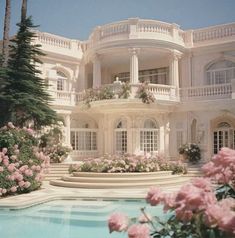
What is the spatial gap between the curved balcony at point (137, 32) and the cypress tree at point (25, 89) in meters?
5.98

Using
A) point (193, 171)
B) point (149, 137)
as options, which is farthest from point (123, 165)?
point (149, 137)

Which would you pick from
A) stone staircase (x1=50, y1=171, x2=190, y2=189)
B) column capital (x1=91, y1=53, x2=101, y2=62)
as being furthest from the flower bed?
column capital (x1=91, y1=53, x2=101, y2=62)

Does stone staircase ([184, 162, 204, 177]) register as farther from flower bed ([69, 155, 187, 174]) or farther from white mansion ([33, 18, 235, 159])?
white mansion ([33, 18, 235, 159])

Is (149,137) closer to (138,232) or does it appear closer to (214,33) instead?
(214,33)

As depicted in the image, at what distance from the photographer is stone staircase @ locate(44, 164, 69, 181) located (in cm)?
1919

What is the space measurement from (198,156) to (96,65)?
876 cm

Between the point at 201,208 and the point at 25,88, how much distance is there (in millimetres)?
16740

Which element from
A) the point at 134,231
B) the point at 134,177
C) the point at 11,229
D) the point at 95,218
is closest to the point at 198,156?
the point at 134,177

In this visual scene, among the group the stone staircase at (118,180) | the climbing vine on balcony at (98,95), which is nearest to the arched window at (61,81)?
the climbing vine on balcony at (98,95)

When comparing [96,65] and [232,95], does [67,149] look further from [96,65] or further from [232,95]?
[232,95]

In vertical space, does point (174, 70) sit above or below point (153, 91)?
above

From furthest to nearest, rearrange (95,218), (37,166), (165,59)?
(165,59) < (37,166) < (95,218)

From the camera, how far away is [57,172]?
19.7 meters

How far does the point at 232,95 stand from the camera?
21156mm
